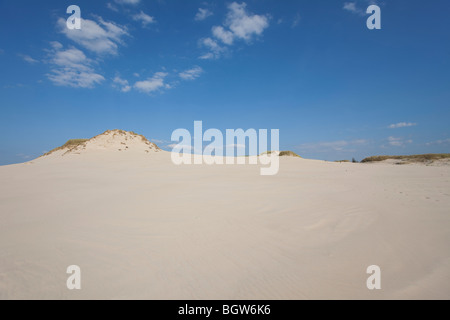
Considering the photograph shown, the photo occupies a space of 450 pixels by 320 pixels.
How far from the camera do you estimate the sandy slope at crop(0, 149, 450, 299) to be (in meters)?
1.88

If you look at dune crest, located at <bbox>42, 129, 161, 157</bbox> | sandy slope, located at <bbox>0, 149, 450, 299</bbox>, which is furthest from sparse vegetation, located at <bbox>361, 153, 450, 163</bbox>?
dune crest, located at <bbox>42, 129, 161, 157</bbox>

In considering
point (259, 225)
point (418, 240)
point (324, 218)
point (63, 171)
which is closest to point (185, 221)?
point (259, 225)

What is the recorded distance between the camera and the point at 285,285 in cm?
193

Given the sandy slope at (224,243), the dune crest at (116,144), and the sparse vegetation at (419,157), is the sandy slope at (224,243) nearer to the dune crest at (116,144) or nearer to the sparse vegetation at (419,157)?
the dune crest at (116,144)

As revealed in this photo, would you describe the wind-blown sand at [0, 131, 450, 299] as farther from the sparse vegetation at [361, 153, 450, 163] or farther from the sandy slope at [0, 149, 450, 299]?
the sparse vegetation at [361, 153, 450, 163]

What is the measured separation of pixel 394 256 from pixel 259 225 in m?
1.68

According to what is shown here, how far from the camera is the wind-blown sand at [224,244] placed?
188 centimetres

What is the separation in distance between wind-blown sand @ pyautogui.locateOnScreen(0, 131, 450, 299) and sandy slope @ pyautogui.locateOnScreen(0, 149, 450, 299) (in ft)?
0.05

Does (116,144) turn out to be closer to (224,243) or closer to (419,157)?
(224,243)

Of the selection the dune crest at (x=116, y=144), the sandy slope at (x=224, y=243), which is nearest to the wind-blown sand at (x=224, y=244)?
the sandy slope at (x=224, y=243)

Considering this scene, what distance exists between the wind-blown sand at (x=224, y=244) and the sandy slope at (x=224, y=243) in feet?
0.05

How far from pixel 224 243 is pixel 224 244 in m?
0.03

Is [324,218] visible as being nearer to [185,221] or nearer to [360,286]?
[360,286]

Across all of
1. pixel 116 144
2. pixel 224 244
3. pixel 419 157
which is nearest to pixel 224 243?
pixel 224 244
